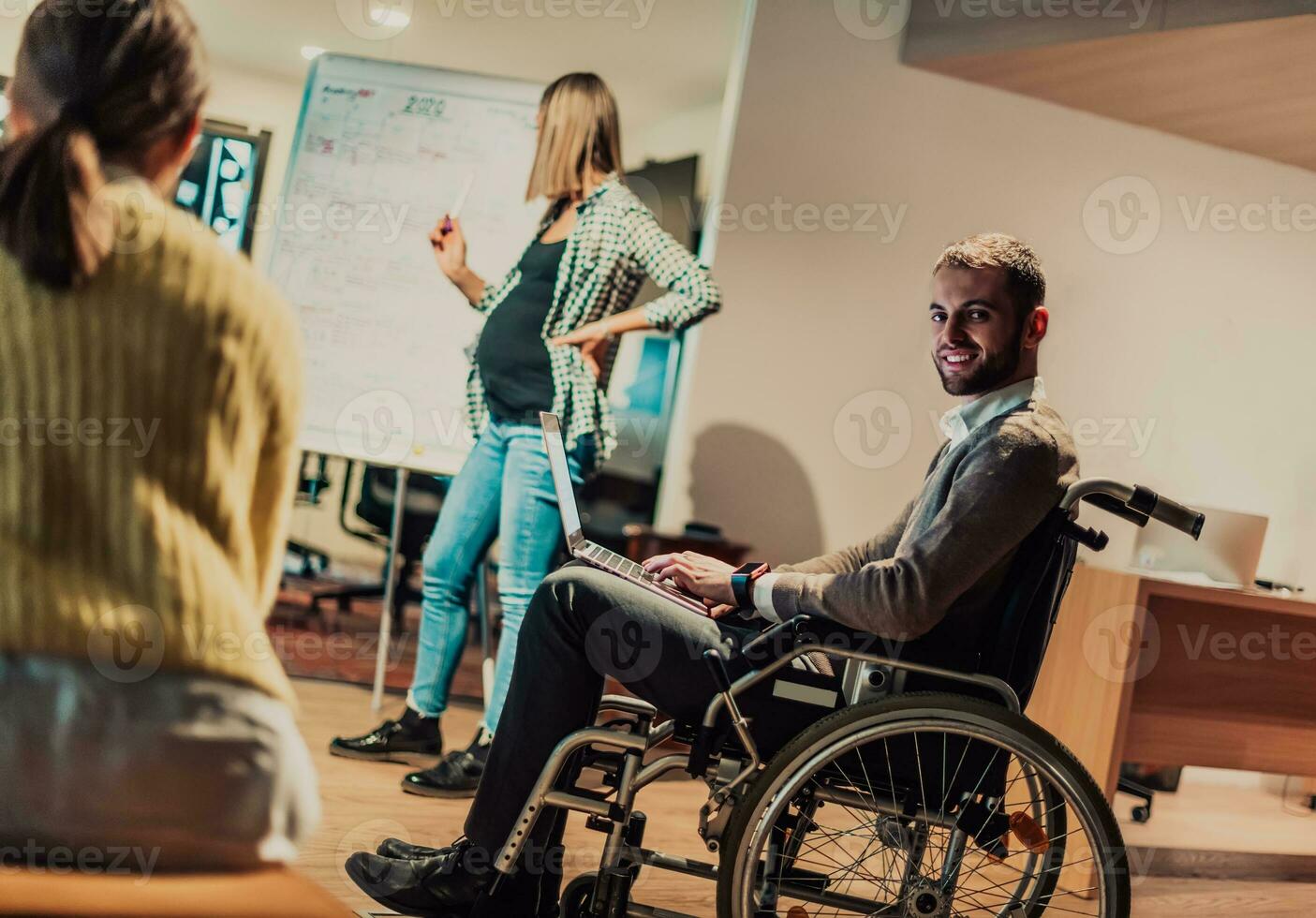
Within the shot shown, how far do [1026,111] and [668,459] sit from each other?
1.67m

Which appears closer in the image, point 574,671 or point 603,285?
point 574,671

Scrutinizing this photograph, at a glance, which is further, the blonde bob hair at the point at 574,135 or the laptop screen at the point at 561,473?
the blonde bob hair at the point at 574,135

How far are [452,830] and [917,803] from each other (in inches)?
42.0

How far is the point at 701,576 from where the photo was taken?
176 cm

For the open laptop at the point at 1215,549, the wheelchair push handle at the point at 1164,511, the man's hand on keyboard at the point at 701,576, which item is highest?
the wheelchair push handle at the point at 1164,511

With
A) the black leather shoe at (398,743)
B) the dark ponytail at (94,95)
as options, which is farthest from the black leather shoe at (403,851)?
the dark ponytail at (94,95)

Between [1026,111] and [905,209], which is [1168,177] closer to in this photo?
[1026,111]

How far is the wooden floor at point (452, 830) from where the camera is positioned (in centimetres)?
214

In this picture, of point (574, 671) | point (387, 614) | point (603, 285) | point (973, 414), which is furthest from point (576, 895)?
point (387, 614)

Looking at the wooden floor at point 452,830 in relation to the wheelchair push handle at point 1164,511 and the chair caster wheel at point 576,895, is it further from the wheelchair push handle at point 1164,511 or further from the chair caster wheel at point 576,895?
the wheelchair push handle at point 1164,511

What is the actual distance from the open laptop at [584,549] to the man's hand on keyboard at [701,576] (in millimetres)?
15

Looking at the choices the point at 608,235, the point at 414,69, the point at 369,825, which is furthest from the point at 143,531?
the point at 414,69

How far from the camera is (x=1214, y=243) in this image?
4.29 m

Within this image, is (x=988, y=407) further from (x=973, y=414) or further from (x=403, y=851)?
(x=403, y=851)
